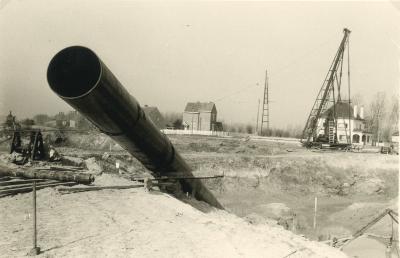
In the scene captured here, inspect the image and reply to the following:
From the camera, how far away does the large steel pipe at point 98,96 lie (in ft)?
16.7

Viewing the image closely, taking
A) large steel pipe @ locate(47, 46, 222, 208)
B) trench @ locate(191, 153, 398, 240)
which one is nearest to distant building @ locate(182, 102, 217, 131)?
trench @ locate(191, 153, 398, 240)

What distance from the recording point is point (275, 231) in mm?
7430

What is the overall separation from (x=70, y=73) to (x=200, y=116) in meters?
55.0

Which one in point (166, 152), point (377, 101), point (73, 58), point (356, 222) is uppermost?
point (377, 101)

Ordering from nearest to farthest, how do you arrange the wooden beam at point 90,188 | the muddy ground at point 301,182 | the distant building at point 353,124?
the wooden beam at point 90,188 → the muddy ground at point 301,182 → the distant building at point 353,124

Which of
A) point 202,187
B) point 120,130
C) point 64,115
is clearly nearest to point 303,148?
point 202,187

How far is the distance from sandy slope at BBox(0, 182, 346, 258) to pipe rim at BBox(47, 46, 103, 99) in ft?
7.12

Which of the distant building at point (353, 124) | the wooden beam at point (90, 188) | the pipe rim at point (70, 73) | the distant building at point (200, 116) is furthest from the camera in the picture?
the distant building at point (200, 116)

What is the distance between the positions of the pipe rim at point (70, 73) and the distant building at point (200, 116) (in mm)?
53917

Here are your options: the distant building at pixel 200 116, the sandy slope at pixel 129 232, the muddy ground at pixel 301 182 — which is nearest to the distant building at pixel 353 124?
the distant building at pixel 200 116

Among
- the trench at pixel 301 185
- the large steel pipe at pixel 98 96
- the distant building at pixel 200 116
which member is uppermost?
the distant building at pixel 200 116

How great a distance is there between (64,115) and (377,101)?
58735 mm

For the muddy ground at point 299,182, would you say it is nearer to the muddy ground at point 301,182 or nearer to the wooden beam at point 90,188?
the muddy ground at point 301,182

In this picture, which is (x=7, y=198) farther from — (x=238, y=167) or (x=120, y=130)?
(x=238, y=167)
